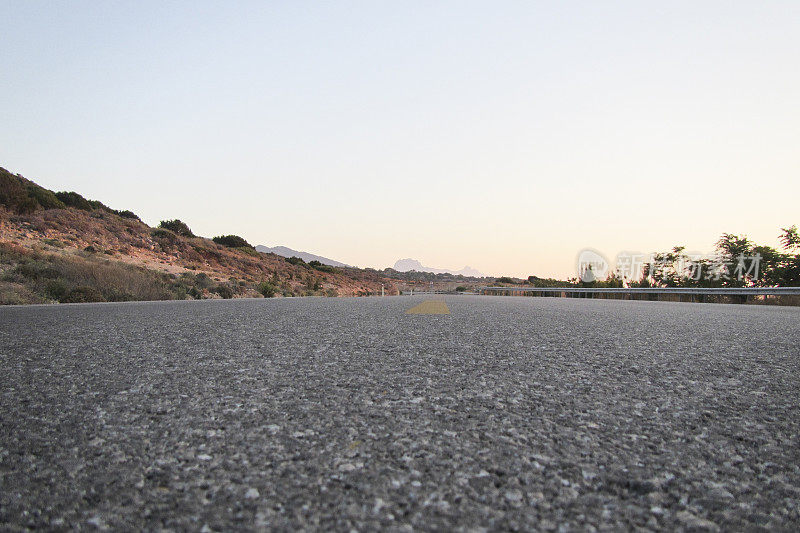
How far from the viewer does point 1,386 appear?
129 inches

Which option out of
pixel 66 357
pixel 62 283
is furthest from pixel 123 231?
pixel 66 357

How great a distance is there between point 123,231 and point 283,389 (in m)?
39.1

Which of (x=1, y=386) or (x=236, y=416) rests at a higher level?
(x=236, y=416)

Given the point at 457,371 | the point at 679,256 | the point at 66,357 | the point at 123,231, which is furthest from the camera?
the point at 123,231

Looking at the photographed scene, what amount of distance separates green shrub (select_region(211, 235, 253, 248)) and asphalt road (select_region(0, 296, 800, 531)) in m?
55.2

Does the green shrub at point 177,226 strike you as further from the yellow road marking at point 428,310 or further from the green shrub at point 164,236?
the yellow road marking at point 428,310

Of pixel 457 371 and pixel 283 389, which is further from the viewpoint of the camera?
pixel 457 371

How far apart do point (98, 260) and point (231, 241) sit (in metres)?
35.3

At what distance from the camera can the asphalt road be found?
5.18 ft

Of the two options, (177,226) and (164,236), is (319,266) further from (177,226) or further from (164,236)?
(164,236)

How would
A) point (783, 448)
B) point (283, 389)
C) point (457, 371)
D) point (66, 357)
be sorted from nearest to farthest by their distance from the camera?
1. point (783, 448)
2. point (283, 389)
3. point (457, 371)
4. point (66, 357)

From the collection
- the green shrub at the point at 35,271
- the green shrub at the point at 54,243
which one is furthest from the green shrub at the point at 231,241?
the green shrub at the point at 35,271

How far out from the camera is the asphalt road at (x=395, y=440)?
5.18 ft

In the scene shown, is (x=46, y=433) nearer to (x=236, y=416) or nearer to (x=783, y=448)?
(x=236, y=416)
